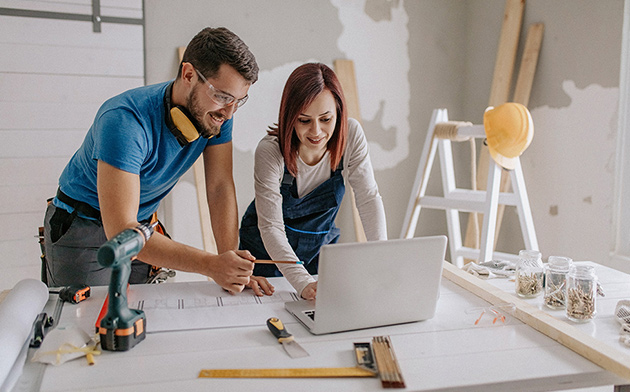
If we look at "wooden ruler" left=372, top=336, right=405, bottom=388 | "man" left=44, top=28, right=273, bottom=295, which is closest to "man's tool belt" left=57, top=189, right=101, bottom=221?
"man" left=44, top=28, right=273, bottom=295

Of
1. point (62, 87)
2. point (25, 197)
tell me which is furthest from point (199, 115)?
point (25, 197)

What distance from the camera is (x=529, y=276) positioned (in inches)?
58.2

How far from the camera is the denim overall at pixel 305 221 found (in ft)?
6.43

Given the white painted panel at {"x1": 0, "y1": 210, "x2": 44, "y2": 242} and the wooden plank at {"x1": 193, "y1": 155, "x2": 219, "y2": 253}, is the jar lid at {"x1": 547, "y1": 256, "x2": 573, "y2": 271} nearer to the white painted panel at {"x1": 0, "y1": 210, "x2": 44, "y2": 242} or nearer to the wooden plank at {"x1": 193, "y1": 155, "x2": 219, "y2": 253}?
the wooden plank at {"x1": 193, "y1": 155, "x2": 219, "y2": 253}

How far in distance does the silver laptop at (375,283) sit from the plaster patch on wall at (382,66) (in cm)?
230

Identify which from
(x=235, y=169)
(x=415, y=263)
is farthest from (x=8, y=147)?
(x=415, y=263)

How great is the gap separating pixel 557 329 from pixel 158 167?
1262 mm

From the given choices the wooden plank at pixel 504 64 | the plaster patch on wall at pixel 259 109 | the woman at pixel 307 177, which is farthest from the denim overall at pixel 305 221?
the wooden plank at pixel 504 64

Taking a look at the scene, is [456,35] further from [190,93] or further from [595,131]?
[190,93]

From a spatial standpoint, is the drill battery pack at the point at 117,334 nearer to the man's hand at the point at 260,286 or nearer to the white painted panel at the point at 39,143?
the man's hand at the point at 260,286

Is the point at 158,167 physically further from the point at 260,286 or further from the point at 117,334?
the point at 117,334

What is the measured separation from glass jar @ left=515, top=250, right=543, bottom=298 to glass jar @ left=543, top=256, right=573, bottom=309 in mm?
44

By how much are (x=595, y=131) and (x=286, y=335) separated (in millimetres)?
2091

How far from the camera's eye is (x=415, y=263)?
123cm
